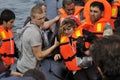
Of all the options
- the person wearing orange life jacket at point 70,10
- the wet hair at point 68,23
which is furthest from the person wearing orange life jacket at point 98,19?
the person wearing orange life jacket at point 70,10

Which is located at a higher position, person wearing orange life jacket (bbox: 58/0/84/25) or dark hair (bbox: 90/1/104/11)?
dark hair (bbox: 90/1/104/11)

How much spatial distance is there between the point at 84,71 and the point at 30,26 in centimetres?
87

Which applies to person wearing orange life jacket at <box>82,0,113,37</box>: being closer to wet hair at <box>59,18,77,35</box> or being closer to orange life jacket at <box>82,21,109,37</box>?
orange life jacket at <box>82,21,109,37</box>

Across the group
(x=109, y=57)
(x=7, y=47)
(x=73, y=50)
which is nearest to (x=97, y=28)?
(x=73, y=50)

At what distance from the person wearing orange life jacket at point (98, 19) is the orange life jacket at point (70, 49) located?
0.19 metres

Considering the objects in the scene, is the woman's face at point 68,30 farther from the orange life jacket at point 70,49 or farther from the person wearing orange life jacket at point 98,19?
the person wearing orange life jacket at point 98,19

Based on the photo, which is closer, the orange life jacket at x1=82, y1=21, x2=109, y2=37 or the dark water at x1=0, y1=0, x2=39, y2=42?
the orange life jacket at x1=82, y1=21, x2=109, y2=37

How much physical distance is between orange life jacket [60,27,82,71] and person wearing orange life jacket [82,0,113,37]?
190mm

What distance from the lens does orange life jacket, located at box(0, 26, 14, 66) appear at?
525 centimetres

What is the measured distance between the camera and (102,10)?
423cm

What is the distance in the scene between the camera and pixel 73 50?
13.9 feet

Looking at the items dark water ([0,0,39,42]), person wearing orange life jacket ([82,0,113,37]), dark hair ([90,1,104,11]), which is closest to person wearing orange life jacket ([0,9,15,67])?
person wearing orange life jacket ([82,0,113,37])

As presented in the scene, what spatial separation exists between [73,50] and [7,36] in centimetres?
153

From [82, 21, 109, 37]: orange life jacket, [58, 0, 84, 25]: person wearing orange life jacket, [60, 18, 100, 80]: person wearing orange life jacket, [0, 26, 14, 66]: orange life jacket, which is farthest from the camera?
[0, 26, 14, 66]: orange life jacket
